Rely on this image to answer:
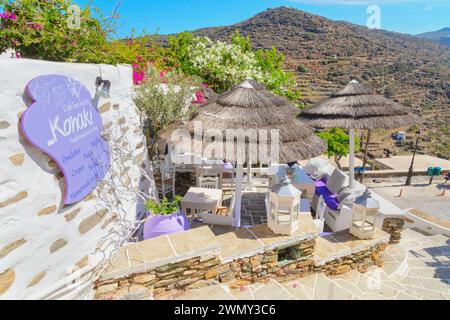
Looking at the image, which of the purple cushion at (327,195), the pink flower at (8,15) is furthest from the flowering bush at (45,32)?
the purple cushion at (327,195)

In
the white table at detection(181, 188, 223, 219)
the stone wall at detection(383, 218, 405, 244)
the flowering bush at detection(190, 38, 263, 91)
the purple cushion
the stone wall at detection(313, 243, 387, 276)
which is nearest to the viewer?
the stone wall at detection(313, 243, 387, 276)

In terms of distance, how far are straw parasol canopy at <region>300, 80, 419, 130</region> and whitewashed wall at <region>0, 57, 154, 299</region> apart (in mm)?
5451

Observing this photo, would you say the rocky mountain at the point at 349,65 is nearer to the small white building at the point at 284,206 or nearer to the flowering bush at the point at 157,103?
the flowering bush at the point at 157,103

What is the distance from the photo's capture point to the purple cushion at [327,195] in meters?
6.94

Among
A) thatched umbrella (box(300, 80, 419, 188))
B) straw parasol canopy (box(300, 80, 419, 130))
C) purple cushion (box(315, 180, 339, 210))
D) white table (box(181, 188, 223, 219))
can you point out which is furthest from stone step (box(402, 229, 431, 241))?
white table (box(181, 188, 223, 219))

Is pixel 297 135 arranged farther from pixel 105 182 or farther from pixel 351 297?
pixel 105 182

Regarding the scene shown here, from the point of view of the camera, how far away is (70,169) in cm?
319

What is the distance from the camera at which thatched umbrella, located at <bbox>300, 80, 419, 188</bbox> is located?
23.9 ft

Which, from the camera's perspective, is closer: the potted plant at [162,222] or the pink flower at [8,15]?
the potted plant at [162,222]

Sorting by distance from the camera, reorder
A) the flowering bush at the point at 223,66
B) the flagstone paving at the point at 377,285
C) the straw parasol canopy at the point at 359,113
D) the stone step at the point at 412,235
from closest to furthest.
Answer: the flagstone paving at the point at 377,285 → the straw parasol canopy at the point at 359,113 → the stone step at the point at 412,235 → the flowering bush at the point at 223,66

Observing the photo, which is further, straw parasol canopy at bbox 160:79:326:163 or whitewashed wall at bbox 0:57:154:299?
straw parasol canopy at bbox 160:79:326:163

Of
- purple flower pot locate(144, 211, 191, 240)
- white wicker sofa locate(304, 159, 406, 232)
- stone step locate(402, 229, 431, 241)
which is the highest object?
purple flower pot locate(144, 211, 191, 240)

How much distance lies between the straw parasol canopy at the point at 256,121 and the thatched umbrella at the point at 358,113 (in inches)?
94.1

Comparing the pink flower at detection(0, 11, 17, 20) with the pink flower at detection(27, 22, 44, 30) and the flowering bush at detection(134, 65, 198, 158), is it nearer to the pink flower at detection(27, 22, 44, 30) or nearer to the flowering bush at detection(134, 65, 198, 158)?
the pink flower at detection(27, 22, 44, 30)
